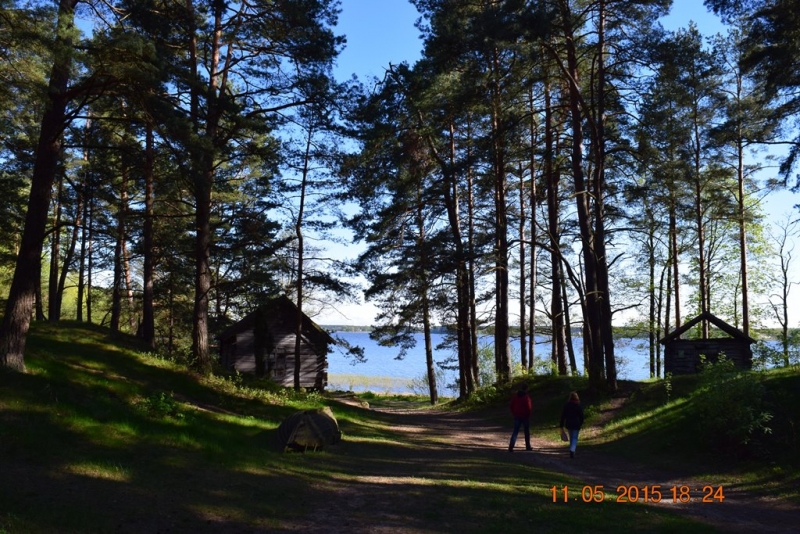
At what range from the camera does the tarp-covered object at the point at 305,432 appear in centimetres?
1173

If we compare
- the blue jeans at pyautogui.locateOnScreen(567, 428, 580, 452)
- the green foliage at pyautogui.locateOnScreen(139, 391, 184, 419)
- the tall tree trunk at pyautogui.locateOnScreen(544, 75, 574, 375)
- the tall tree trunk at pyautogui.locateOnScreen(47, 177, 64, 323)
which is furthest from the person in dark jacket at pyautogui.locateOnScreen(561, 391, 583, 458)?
the tall tree trunk at pyautogui.locateOnScreen(47, 177, 64, 323)

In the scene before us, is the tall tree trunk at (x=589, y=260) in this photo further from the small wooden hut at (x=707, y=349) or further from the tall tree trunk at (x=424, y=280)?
the small wooden hut at (x=707, y=349)

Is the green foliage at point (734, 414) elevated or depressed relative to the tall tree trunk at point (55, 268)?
depressed

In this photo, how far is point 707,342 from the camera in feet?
82.2

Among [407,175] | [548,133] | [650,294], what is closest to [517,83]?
[548,133]

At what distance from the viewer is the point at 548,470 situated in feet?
39.1

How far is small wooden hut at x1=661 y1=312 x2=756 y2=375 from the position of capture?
966 inches

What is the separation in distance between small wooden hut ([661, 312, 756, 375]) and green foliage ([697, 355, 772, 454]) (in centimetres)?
1259

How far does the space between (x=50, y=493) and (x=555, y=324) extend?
26478 mm

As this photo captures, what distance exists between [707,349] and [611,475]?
53.5 feet

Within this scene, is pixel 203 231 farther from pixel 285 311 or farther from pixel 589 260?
pixel 285 311

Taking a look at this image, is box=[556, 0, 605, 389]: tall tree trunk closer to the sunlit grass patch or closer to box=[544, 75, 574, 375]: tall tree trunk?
box=[544, 75, 574, 375]: tall tree trunk

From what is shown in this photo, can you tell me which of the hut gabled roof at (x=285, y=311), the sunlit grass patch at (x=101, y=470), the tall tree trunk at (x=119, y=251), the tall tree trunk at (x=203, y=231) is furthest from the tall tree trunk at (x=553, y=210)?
the tall tree trunk at (x=119, y=251)

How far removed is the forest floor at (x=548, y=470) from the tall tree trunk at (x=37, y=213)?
6.68m
